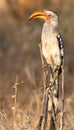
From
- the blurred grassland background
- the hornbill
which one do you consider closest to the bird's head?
the hornbill

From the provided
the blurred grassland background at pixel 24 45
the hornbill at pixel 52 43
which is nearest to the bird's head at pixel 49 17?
the hornbill at pixel 52 43

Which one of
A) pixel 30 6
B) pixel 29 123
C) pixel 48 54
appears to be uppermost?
pixel 30 6

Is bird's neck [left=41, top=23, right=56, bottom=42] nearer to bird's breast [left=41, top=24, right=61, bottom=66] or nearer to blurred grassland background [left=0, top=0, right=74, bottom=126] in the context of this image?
bird's breast [left=41, top=24, right=61, bottom=66]

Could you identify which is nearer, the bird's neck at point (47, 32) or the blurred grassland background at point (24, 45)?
the bird's neck at point (47, 32)

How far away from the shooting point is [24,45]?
13961mm

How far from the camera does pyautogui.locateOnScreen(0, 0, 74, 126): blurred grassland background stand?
11258mm

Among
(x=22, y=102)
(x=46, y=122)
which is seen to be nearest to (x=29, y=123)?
(x=46, y=122)

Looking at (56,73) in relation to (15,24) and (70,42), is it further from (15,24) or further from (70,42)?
(15,24)

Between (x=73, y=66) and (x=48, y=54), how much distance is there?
5.96 metres

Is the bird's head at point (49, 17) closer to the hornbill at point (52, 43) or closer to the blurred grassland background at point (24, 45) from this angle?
the hornbill at point (52, 43)

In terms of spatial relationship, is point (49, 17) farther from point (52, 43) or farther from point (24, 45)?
point (24, 45)

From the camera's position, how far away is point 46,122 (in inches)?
265

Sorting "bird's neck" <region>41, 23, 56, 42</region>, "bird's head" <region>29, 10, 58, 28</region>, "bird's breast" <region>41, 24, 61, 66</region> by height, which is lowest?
"bird's breast" <region>41, 24, 61, 66</region>

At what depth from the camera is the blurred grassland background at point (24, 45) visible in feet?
36.9
